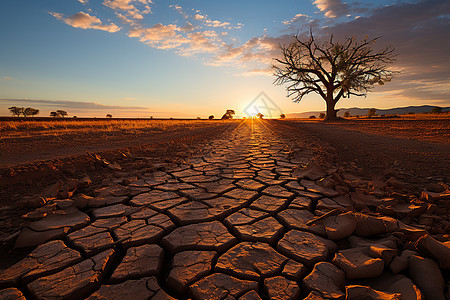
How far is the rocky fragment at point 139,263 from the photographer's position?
117 cm

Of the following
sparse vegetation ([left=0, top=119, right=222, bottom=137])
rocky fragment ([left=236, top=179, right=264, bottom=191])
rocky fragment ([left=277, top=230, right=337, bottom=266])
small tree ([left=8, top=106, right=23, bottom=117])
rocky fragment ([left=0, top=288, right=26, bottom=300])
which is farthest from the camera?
small tree ([left=8, top=106, right=23, bottom=117])

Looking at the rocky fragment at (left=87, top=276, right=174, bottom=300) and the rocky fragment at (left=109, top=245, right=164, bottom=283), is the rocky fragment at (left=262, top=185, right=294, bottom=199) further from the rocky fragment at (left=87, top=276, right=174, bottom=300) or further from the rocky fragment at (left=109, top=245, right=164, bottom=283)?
the rocky fragment at (left=87, top=276, right=174, bottom=300)

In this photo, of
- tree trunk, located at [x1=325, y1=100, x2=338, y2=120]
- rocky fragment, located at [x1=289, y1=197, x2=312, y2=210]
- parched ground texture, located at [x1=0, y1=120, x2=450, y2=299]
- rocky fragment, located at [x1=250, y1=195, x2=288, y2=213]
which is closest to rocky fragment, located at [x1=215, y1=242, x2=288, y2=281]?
parched ground texture, located at [x1=0, y1=120, x2=450, y2=299]

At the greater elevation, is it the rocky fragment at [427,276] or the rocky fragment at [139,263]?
the rocky fragment at [427,276]

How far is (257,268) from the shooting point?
3.96 ft

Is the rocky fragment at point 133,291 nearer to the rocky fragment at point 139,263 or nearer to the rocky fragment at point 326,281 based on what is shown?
the rocky fragment at point 139,263

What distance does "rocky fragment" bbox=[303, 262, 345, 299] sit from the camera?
103cm

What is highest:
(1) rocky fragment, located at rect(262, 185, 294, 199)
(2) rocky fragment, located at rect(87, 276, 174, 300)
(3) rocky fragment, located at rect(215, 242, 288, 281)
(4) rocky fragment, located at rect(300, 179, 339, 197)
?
(4) rocky fragment, located at rect(300, 179, 339, 197)

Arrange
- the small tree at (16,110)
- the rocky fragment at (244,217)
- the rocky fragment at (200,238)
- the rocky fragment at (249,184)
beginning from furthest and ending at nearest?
the small tree at (16,110) → the rocky fragment at (249,184) → the rocky fragment at (244,217) → the rocky fragment at (200,238)

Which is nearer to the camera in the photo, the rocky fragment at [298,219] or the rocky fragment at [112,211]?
the rocky fragment at [298,219]

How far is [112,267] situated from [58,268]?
0.30 meters

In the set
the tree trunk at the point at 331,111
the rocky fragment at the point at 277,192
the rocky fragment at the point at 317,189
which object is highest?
the tree trunk at the point at 331,111

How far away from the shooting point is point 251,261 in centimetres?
127

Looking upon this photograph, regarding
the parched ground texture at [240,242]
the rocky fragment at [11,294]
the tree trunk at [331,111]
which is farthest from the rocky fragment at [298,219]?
the tree trunk at [331,111]
